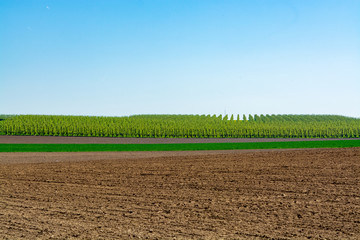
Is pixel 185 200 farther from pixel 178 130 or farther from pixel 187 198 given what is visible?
pixel 178 130

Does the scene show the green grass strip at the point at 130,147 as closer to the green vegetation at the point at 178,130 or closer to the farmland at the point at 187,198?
the farmland at the point at 187,198

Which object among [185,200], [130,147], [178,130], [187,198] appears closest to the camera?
[185,200]

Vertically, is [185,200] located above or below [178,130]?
below

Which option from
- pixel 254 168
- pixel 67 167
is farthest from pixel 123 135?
pixel 254 168

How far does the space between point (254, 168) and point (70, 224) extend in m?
8.04

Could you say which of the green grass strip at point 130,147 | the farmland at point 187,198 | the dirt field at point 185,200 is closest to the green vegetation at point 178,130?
the green grass strip at point 130,147

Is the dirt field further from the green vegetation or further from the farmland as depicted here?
the green vegetation

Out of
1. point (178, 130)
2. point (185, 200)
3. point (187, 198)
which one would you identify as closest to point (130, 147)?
point (178, 130)

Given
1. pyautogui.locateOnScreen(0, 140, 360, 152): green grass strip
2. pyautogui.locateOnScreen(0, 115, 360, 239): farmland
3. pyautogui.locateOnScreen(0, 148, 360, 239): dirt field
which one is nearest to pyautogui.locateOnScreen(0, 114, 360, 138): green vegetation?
pyautogui.locateOnScreen(0, 140, 360, 152): green grass strip

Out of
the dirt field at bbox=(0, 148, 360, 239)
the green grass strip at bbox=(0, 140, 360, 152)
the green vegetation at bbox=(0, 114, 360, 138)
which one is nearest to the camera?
the dirt field at bbox=(0, 148, 360, 239)

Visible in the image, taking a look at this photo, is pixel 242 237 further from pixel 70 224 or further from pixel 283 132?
pixel 283 132

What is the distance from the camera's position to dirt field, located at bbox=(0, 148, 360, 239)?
753 cm

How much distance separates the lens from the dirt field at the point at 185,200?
753cm

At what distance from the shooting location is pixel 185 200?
32.1 feet
